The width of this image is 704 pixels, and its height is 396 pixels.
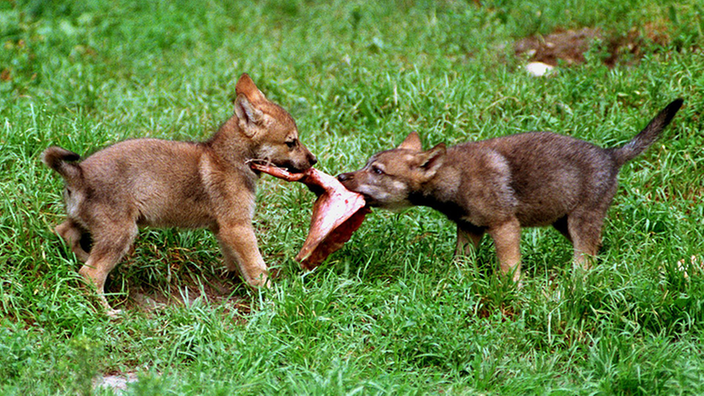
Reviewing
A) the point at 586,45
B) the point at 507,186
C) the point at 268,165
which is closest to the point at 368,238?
the point at 268,165

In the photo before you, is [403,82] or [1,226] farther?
[403,82]

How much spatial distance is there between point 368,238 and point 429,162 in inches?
34.6

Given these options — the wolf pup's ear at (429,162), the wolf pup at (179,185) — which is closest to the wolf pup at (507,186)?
the wolf pup's ear at (429,162)

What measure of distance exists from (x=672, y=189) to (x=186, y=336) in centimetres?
453

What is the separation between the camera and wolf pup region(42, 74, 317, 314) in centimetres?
596

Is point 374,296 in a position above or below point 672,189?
above

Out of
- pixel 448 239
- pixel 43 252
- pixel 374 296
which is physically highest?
pixel 43 252

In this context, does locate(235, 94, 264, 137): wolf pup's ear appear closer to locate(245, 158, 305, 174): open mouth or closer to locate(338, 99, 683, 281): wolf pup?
locate(245, 158, 305, 174): open mouth

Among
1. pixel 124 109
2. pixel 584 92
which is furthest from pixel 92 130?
pixel 584 92

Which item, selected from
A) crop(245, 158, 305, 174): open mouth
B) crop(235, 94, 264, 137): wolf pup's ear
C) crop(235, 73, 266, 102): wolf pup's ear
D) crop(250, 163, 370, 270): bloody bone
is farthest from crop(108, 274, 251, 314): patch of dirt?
crop(235, 73, 266, 102): wolf pup's ear

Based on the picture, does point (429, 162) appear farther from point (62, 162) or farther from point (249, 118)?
point (62, 162)

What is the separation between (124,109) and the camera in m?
8.74

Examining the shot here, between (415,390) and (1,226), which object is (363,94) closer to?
(1,226)

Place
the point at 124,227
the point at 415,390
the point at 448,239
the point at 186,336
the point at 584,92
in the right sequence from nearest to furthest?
the point at 415,390 < the point at 186,336 < the point at 124,227 < the point at 448,239 < the point at 584,92
